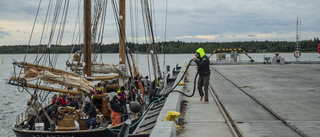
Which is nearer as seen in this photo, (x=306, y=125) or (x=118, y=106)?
(x=306, y=125)

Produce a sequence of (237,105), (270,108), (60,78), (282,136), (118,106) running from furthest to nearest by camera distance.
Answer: (118,106), (60,78), (237,105), (270,108), (282,136)

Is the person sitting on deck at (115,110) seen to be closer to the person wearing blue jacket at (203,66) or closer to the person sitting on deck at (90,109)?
the person sitting on deck at (90,109)

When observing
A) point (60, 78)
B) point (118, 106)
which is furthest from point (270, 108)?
point (60, 78)

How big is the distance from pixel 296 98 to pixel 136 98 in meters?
8.20

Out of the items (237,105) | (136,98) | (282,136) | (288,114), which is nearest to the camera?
(282,136)

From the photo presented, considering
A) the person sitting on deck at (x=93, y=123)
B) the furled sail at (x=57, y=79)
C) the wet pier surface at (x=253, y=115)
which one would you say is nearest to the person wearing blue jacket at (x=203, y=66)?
the wet pier surface at (x=253, y=115)

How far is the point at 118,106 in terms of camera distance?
1320 cm

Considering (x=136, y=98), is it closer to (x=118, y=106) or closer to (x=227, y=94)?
(x=118, y=106)

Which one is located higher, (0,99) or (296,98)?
(296,98)

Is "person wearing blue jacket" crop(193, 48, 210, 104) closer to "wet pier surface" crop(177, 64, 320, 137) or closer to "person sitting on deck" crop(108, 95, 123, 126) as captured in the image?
"wet pier surface" crop(177, 64, 320, 137)

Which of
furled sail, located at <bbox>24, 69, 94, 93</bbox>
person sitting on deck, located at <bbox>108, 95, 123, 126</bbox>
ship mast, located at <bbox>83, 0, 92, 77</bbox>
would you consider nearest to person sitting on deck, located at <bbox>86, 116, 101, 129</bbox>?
person sitting on deck, located at <bbox>108, 95, 123, 126</bbox>

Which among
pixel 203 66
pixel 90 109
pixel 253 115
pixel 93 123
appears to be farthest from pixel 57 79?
pixel 253 115

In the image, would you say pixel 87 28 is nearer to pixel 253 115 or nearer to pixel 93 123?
pixel 93 123

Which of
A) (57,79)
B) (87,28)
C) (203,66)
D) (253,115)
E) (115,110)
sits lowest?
(115,110)
